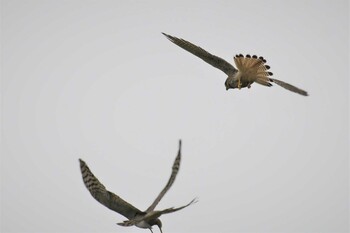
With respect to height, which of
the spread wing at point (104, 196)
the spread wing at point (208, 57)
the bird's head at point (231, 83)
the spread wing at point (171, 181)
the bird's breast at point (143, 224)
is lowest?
the bird's breast at point (143, 224)

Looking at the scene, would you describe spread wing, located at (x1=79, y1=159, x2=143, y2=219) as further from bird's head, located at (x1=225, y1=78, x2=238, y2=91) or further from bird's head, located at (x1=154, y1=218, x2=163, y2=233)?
bird's head, located at (x1=225, y1=78, x2=238, y2=91)

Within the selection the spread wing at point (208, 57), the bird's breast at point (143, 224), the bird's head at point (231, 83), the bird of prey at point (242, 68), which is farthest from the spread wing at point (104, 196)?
the bird's head at point (231, 83)

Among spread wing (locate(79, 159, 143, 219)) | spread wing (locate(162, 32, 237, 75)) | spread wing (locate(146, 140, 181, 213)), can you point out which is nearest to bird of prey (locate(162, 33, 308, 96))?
spread wing (locate(162, 32, 237, 75))

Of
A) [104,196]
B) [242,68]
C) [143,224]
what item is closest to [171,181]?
[143,224]

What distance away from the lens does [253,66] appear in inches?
436

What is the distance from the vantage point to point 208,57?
1148 cm

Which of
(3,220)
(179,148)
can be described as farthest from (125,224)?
(3,220)

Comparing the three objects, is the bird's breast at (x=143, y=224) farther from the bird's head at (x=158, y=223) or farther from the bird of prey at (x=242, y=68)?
the bird of prey at (x=242, y=68)

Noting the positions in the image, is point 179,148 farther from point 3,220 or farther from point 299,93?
point 3,220

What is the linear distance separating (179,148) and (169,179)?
50cm

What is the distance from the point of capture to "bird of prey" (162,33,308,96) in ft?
36.3

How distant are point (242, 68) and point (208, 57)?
0.61 m

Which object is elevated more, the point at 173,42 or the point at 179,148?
the point at 173,42

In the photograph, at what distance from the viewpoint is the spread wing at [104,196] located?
25.6ft
